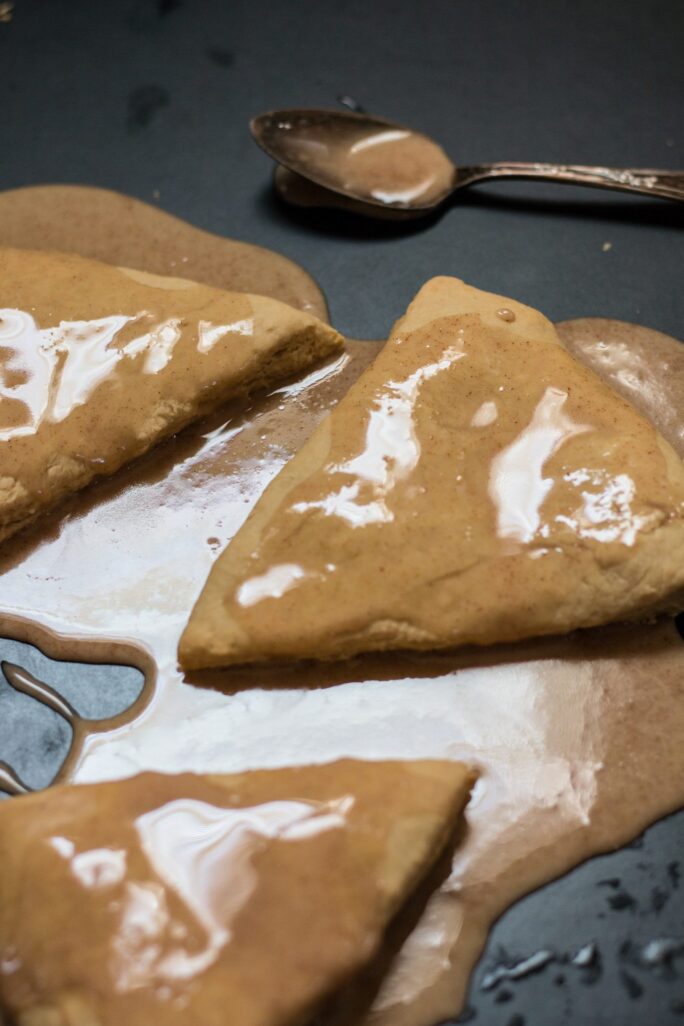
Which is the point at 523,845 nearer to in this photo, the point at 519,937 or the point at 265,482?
the point at 519,937

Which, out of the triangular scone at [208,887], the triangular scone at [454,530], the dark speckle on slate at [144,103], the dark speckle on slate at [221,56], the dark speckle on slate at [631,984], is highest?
the dark speckle on slate at [221,56]

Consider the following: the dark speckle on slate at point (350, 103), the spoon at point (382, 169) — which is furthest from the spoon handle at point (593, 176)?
the dark speckle on slate at point (350, 103)

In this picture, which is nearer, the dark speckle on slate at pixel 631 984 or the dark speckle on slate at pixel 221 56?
the dark speckle on slate at pixel 631 984

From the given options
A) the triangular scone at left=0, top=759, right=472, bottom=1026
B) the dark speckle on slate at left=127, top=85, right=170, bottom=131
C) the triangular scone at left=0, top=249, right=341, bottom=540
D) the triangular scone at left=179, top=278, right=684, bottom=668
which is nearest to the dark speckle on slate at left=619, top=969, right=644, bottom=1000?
the triangular scone at left=0, top=759, right=472, bottom=1026

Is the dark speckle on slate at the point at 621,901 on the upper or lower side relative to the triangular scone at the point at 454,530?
lower

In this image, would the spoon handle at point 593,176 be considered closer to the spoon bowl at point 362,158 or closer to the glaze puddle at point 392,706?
the spoon bowl at point 362,158

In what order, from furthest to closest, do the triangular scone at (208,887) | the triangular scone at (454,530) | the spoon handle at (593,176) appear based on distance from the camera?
1. the spoon handle at (593,176)
2. the triangular scone at (454,530)
3. the triangular scone at (208,887)

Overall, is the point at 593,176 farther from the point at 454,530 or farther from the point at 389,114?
the point at 454,530
